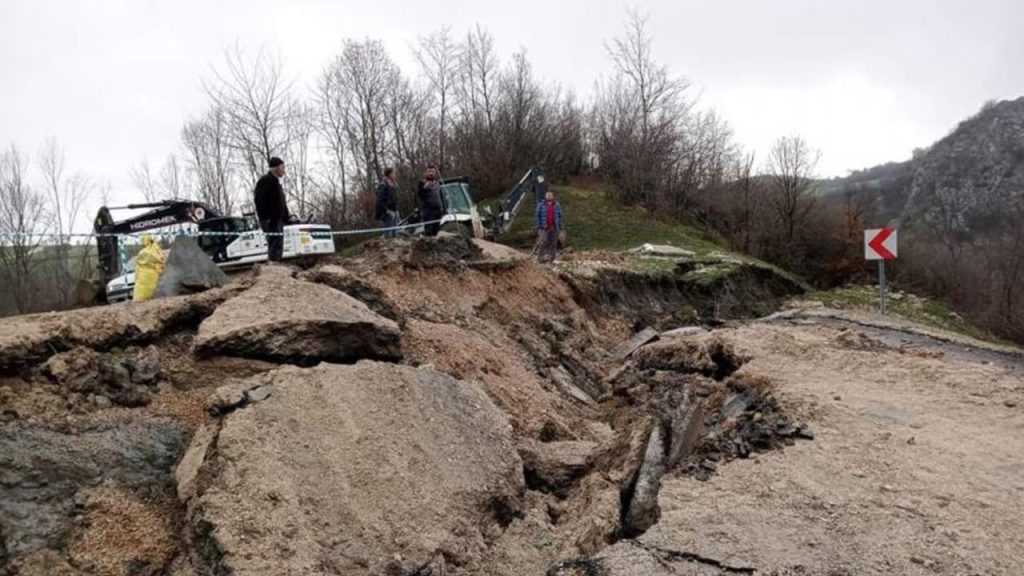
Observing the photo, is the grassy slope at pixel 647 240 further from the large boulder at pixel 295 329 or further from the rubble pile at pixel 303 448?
the large boulder at pixel 295 329

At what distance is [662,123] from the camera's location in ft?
94.7

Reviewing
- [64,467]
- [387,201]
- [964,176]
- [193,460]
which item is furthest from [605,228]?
[964,176]

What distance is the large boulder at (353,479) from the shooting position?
3.93 m

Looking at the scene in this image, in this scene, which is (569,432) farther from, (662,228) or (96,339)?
(662,228)

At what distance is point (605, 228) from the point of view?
910 inches

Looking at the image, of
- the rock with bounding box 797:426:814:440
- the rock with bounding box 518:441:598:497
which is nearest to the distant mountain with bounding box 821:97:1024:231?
the rock with bounding box 797:426:814:440

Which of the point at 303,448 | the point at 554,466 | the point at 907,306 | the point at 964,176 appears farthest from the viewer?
the point at 964,176

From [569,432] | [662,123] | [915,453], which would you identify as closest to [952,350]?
[915,453]

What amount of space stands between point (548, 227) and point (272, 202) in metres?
6.50

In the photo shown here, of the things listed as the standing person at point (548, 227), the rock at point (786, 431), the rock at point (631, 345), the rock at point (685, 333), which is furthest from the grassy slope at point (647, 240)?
the rock at point (786, 431)

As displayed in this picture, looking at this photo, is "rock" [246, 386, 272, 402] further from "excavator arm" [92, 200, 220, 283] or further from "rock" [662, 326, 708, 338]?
"excavator arm" [92, 200, 220, 283]

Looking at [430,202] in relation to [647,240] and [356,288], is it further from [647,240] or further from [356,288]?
[647,240]

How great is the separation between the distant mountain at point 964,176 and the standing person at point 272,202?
4594 centimetres

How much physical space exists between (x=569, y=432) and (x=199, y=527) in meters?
3.33
